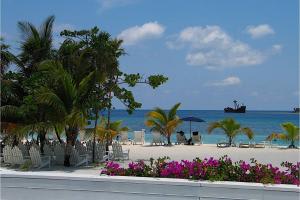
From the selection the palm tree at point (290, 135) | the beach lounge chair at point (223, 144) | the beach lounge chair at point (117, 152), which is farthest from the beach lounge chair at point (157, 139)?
the beach lounge chair at point (117, 152)

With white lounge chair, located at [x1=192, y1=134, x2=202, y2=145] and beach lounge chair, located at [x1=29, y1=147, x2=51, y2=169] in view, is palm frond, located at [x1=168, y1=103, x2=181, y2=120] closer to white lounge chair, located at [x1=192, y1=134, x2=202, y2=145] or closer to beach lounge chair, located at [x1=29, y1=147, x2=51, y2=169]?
white lounge chair, located at [x1=192, y1=134, x2=202, y2=145]

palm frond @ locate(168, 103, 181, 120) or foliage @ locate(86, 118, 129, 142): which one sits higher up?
palm frond @ locate(168, 103, 181, 120)

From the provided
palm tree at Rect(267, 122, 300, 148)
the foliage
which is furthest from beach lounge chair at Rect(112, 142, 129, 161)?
palm tree at Rect(267, 122, 300, 148)

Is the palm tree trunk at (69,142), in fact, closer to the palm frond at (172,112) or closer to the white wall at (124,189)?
the white wall at (124,189)

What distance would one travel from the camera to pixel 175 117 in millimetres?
25062

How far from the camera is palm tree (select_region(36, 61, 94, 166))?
540 inches

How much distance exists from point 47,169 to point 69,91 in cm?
248

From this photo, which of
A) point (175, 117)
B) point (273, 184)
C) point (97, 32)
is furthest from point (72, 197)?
point (175, 117)

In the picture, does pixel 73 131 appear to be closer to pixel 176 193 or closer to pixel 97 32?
pixel 97 32

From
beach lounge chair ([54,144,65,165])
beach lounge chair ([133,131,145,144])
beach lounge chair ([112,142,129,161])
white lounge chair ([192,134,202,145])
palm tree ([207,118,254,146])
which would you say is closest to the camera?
beach lounge chair ([54,144,65,165])

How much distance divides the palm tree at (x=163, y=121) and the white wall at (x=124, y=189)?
19259 mm

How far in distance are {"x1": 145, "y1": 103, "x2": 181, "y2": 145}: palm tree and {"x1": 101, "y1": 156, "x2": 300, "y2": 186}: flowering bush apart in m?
18.6

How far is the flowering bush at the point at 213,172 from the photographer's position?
5.25 metres

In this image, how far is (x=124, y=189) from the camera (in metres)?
5.01
